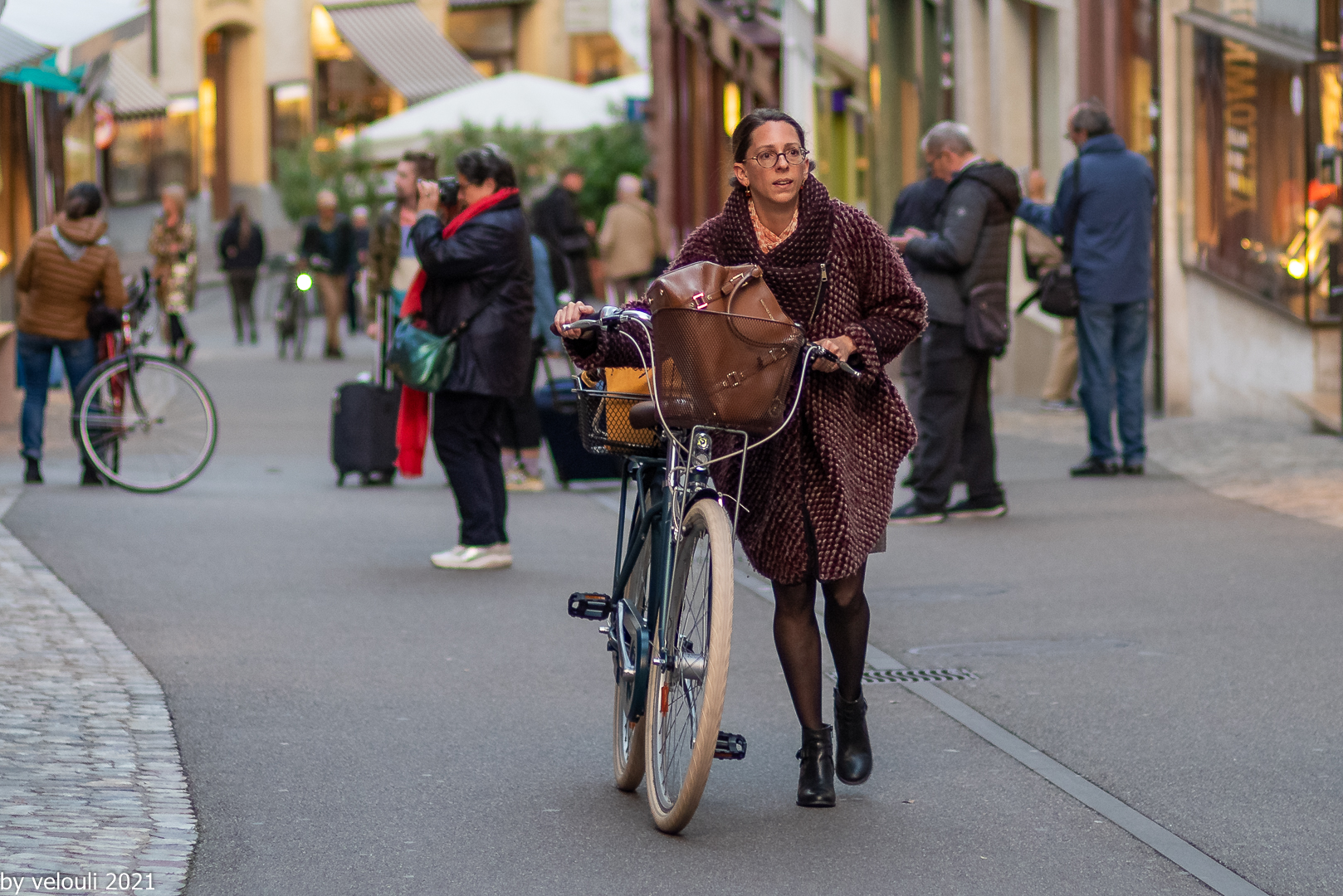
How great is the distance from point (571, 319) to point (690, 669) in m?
0.90

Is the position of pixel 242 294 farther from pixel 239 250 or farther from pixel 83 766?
pixel 83 766

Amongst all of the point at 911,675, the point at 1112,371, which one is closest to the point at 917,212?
the point at 1112,371

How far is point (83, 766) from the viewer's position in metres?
5.44

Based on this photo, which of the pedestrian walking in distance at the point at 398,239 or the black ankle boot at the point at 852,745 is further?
the pedestrian walking in distance at the point at 398,239

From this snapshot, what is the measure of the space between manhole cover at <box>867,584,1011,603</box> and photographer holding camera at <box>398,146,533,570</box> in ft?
5.98

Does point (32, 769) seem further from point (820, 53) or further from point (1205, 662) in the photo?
point (820, 53)

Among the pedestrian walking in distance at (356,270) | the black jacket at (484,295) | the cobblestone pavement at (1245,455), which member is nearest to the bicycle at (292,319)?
the pedestrian walking in distance at (356,270)

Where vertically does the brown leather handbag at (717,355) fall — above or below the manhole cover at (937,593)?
above

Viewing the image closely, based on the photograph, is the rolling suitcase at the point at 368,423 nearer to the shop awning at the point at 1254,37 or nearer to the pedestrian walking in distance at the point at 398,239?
the pedestrian walking in distance at the point at 398,239

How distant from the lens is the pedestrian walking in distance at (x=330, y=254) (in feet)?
84.7

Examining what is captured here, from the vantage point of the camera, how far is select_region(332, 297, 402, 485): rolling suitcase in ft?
40.3

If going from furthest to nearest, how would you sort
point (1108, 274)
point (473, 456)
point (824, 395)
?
point (1108, 274) < point (473, 456) < point (824, 395)

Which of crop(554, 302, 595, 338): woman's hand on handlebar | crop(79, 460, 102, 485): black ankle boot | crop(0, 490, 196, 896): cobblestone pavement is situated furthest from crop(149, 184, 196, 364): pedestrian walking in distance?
crop(554, 302, 595, 338): woman's hand on handlebar

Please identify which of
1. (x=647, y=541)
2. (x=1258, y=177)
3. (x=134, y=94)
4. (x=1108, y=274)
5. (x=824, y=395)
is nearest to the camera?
(x=824, y=395)
